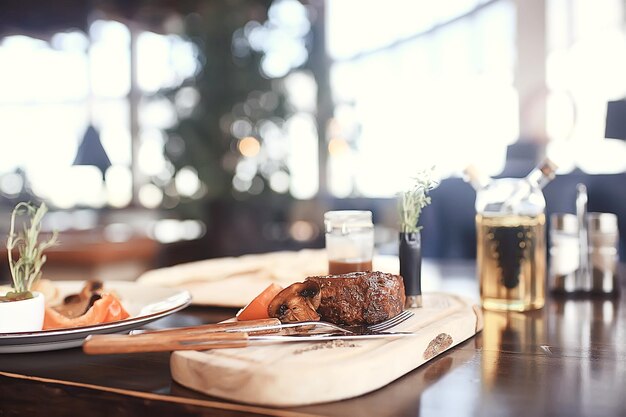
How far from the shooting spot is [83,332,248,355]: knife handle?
0.80 meters

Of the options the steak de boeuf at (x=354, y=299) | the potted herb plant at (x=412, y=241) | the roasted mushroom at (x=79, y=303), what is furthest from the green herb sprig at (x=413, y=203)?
the roasted mushroom at (x=79, y=303)

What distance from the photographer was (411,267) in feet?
4.00

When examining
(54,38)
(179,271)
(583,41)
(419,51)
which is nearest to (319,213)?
(419,51)

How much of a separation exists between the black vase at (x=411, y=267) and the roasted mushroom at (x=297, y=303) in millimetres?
254

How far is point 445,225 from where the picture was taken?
19.2ft

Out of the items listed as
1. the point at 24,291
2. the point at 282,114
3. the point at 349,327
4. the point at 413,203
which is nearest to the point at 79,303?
the point at 24,291

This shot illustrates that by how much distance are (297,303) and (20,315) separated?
43 centimetres

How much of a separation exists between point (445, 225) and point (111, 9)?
5.75m

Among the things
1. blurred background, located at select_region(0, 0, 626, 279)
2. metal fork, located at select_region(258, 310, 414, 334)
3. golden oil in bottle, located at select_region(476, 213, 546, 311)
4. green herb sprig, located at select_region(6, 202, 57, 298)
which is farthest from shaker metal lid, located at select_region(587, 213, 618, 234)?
blurred background, located at select_region(0, 0, 626, 279)

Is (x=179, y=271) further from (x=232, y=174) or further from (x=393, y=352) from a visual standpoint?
(x=232, y=174)

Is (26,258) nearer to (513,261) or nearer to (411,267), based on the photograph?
(411,267)

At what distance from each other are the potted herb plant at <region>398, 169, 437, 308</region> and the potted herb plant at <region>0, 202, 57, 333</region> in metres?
0.60

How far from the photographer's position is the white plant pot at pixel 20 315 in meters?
1.03

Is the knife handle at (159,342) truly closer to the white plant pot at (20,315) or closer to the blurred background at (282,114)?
the white plant pot at (20,315)
